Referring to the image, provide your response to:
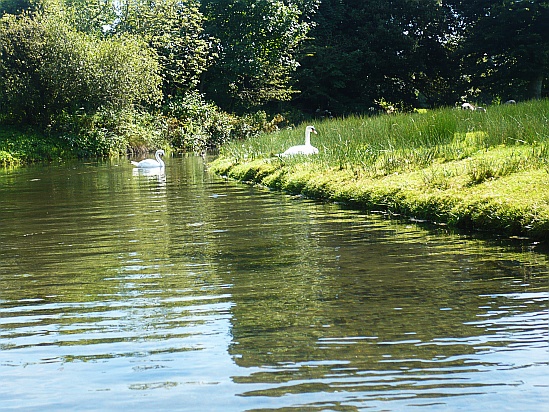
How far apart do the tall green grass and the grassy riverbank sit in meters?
0.02

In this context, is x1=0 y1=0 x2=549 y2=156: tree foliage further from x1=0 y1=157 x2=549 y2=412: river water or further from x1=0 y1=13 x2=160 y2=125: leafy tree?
x1=0 y1=157 x2=549 y2=412: river water

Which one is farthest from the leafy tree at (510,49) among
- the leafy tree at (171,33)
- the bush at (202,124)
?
the leafy tree at (171,33)

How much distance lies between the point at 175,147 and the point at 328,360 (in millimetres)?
45037

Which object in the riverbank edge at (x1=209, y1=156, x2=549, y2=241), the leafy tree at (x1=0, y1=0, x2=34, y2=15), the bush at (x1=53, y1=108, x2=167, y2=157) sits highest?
the leafy tree at (x1=0, y1=0, x2=34, y2=15)

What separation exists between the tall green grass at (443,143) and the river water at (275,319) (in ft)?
9.19

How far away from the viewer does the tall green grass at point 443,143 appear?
12.6 meters

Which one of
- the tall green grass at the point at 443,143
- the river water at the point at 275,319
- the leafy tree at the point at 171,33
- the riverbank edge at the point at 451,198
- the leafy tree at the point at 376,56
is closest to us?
the river water at the point at 275,319

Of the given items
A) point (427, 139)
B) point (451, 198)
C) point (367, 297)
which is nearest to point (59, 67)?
point (427, 139)

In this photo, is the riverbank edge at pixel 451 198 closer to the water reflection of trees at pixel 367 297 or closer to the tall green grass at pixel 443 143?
the tall green grass at pixel 443 143

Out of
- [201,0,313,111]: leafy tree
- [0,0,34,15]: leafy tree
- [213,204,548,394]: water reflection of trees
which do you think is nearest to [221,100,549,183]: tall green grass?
[213,204,548,394]: water reflection of trees

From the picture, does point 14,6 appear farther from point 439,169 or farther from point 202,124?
point 439,169

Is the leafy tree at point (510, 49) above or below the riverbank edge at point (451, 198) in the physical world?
above

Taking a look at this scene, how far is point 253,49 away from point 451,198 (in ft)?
146

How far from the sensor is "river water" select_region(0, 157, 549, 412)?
4.41 metres
